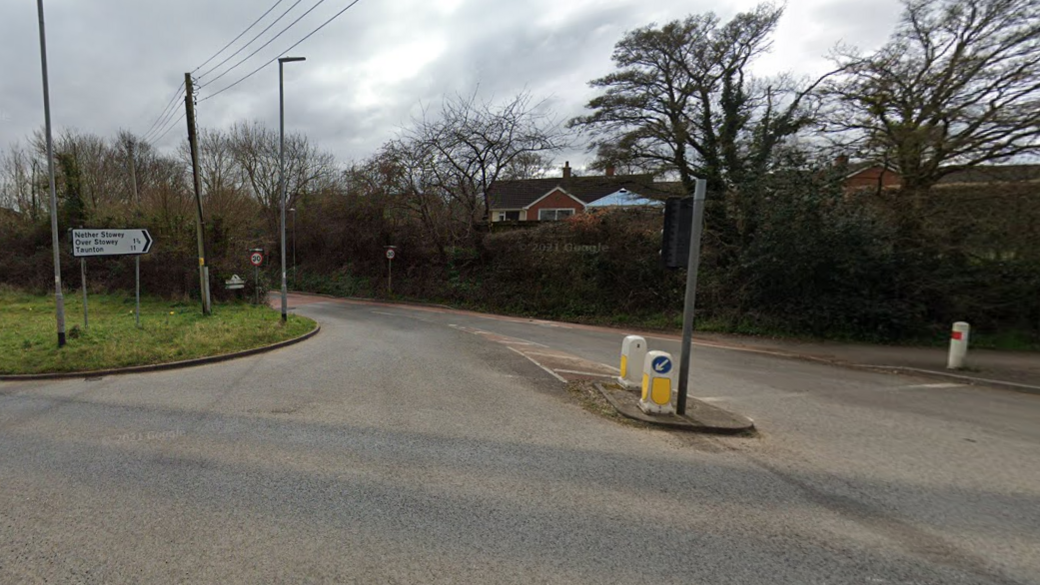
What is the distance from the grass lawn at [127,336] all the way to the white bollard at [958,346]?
15138mm

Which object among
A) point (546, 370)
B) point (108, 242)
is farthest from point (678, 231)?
point (108, 242)

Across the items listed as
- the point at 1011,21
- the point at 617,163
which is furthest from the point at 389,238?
the point at 1011,21

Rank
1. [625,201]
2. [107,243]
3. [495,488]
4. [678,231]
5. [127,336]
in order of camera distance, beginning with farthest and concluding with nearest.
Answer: [625,201]
[107,243]
[127,336]
[678,231]
[495,488]

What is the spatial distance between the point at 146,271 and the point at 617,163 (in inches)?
830

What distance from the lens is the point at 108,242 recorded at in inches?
452

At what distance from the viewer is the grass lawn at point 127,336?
9000 mm

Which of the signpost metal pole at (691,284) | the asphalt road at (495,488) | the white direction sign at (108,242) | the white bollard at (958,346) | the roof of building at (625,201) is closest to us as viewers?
the asphalt road at (495,488)

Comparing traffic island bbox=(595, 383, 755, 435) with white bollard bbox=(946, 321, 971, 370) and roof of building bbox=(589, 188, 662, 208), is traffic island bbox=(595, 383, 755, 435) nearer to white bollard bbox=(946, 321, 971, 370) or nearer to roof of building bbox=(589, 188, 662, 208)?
white bollard bbox=(946, 321, 971, 370)

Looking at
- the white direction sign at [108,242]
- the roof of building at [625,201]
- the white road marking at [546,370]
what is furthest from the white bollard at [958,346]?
the white direction sign at [108,242]

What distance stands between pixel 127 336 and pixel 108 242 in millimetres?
2591

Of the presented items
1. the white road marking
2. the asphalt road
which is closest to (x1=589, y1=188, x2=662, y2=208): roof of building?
the white road marking

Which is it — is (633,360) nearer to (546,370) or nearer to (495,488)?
(546,370)

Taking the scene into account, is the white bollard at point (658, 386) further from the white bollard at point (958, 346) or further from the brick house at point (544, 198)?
the brick house at point (544, 198)

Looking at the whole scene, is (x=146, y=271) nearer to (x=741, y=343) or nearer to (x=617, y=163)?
(x=617, y=163)
